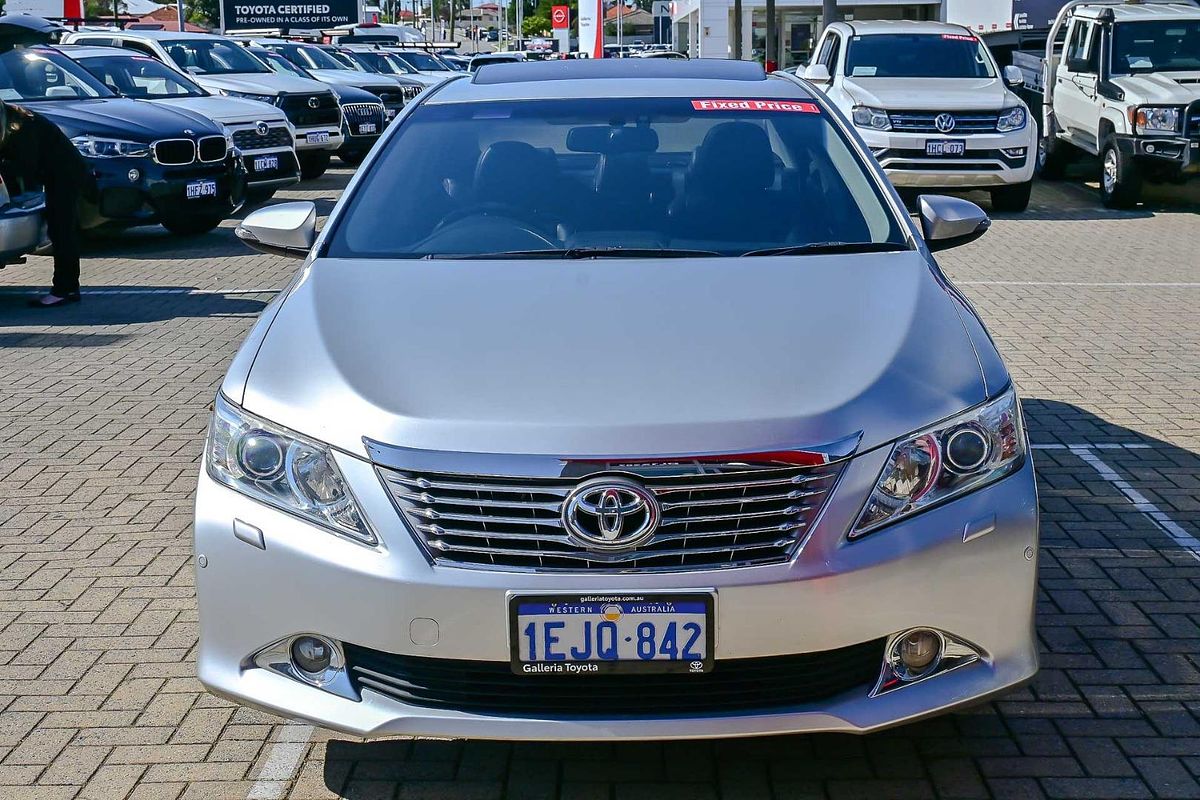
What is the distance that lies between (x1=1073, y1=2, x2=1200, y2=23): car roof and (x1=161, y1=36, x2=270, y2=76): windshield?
1049 centimetres

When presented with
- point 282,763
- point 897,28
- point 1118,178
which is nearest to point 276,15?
point 897,28

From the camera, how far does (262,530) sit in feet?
10.8

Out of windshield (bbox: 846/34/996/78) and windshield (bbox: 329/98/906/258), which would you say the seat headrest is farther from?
windshield (bbox: 846/34/996/78)

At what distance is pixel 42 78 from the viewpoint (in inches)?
551

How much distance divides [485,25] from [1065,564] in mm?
192126

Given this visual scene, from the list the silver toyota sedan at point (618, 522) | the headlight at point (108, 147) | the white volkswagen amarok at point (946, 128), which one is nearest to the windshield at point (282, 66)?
the headlight at point (108, 147)

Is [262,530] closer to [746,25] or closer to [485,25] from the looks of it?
[746,25]

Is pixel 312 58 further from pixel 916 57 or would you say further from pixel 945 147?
pixel 945 147

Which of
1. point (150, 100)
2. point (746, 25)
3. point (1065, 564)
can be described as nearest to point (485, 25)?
point (746, 25)

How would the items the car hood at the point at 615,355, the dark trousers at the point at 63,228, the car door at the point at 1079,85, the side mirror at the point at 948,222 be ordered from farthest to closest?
the car door at the point at 1079,85 → the dark trousers at the point at 63,228 → the side mirror at the point at 948,222 → the car hood at the point at 615,355

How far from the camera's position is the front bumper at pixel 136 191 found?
13.1 m

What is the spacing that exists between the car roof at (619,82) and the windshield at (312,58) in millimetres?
19181

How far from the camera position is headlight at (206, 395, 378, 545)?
3234mm

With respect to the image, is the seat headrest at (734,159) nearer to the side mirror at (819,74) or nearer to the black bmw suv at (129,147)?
the black bmw suv at (129,147)
